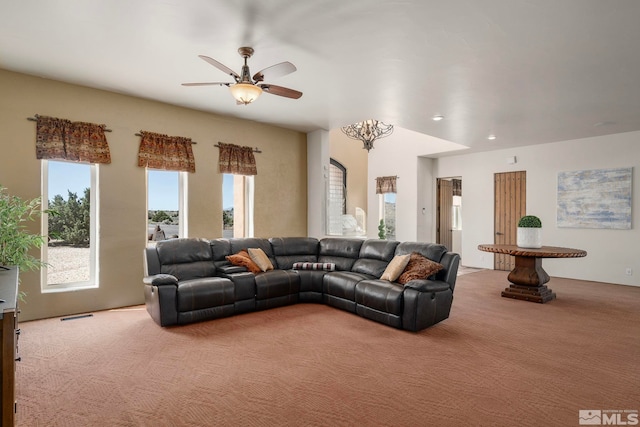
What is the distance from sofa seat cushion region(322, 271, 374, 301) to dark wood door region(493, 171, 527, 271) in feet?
15.6

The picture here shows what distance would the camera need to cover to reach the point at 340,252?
5.44 meters

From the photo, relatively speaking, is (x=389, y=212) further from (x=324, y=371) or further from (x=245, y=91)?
(x=324, y=371)

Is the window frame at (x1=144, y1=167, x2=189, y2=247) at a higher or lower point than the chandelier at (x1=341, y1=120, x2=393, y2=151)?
lower

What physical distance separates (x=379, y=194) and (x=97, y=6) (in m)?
7.74

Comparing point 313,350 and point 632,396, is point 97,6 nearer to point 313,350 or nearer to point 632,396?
point 313,350

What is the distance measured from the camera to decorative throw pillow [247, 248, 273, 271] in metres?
4.93

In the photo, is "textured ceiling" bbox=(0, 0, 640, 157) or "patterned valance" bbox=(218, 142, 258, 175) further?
"patterned valance" bbox=(218, 142, 258, 175)

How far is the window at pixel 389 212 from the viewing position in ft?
30.6

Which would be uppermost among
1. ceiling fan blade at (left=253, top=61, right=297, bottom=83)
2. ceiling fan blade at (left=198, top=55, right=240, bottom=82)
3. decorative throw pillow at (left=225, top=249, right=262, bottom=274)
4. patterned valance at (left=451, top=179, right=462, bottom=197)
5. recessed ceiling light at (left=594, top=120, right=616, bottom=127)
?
recessed ceiling light at (left=594, top=120, right=616, bottom=127)

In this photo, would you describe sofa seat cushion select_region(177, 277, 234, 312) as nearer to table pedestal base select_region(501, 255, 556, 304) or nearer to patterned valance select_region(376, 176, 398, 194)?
table pedestal base select_region(501, 255, 556, 304)

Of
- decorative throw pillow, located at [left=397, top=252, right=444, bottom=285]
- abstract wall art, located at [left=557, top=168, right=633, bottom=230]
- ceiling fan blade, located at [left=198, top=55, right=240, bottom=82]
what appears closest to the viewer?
ceiling fan blade, located at [left=198, top=55, right=240, bottom=82]

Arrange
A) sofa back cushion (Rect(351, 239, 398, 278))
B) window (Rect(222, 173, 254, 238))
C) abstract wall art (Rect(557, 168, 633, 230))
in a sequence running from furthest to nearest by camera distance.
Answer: abstract wall art (Rect(557, 168, 633, 230))
window (Rect(222, 173, 254, 238))
sofa back cushion (Rect(351, 239, 398, 278))

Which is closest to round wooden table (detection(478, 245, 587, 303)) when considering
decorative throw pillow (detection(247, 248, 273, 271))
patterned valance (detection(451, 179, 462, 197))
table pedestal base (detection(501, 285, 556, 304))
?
table pedestal base (detection(501, 285, 556, 304))

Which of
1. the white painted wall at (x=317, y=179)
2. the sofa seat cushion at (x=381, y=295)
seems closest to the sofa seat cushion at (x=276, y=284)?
the sofa seat cushion at (x=381, y=295)
